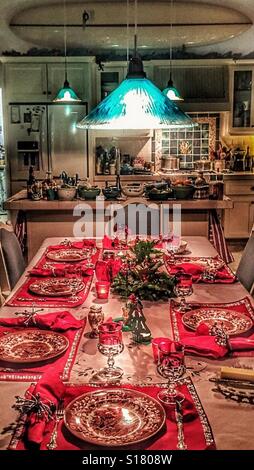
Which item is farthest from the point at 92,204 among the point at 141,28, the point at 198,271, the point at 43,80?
the point at 141,28

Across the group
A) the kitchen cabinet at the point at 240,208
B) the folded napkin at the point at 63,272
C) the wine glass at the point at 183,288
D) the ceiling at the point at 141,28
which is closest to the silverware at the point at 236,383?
the wine glass at the point at 183,288

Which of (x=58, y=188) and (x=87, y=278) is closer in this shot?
(x=87, y=278)

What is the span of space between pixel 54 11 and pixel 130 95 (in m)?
4.90

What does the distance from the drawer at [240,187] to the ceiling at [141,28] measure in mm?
1775

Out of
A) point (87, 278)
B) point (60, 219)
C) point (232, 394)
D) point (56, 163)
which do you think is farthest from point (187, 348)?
point (56, 163)

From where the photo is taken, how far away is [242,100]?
720 centimetres

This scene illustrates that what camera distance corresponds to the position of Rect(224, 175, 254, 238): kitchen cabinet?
702 centimetres

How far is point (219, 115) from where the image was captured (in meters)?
7.45

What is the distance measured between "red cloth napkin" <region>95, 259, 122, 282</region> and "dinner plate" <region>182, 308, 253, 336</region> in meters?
0.61

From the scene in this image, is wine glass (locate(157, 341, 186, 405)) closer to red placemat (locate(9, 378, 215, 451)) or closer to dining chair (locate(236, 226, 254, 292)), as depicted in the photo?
red placemat (locate(9, 378, 215, 451))

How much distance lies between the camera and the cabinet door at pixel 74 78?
22.9 ft

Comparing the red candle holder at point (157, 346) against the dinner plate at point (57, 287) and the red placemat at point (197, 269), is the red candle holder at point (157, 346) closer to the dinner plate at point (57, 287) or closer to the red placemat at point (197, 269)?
the dinner plate at point (57, 287)

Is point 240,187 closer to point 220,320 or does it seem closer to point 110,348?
point 220,320
